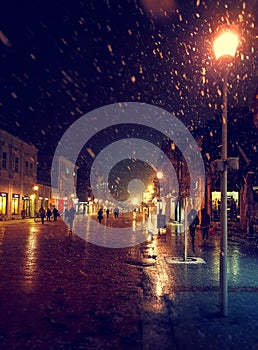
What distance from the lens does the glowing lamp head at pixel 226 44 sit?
6723 millimetres

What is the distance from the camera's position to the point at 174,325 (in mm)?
6008

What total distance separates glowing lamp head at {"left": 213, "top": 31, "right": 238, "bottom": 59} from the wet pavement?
4726mm

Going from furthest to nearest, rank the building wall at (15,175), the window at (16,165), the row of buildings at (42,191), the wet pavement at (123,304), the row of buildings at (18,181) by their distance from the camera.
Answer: the window at (16,165), the row of buildings at (18,181), the building wall at (15,175), the row of buildings at (42,191), the wet pavement at (123,304)

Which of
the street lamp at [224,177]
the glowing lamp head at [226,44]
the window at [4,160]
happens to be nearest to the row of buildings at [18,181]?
the window at [4,160]

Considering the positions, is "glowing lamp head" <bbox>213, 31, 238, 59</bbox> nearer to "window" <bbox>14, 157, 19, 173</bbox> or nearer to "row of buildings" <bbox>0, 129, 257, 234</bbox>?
"row of buildings" <bbox>0, 129, 257, 234</bbox>

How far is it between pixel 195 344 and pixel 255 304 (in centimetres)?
261

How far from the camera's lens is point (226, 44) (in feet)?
22.3

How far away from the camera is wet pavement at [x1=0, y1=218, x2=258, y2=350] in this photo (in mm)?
5395

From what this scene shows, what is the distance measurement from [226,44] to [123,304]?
531 cm

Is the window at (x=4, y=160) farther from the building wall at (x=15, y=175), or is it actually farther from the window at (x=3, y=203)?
the window at (x=3, y=203)

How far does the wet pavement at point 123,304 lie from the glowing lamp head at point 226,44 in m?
4.73

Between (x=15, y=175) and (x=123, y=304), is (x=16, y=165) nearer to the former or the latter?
(x=15, y=175)

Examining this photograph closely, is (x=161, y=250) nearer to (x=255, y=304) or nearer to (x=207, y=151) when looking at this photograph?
(x=255, y=304)

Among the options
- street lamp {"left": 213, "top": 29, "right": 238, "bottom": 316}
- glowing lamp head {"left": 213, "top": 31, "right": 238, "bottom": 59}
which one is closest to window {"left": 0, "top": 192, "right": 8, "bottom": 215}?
street lamp {"left": 213, "top": 29, "right": 238, "bottom": 316}
